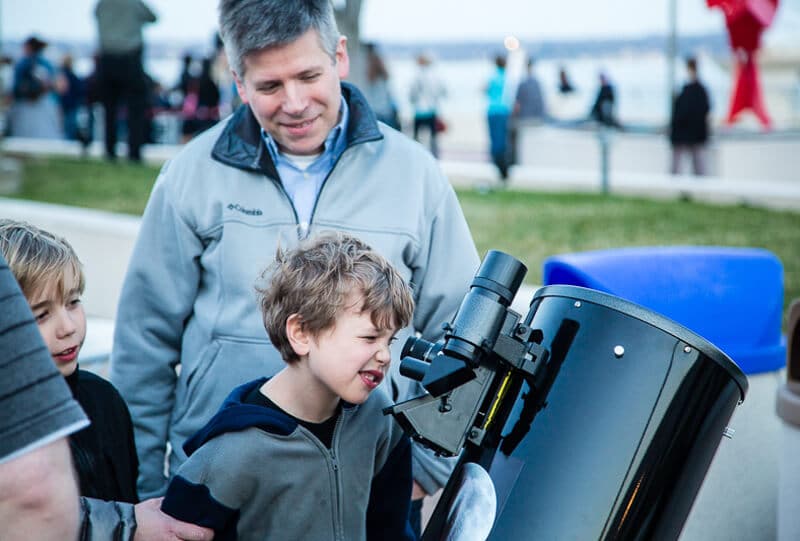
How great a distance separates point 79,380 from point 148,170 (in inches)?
391

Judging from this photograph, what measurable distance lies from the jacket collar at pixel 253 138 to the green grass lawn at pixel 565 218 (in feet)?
16.0

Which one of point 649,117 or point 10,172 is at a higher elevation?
point 649,117

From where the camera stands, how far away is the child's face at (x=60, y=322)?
7.33 ft

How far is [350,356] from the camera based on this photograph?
210 centimetres

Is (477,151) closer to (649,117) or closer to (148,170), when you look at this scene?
(649,117)

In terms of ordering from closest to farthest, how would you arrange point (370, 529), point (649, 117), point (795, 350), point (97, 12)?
point (370, 529) → point (795, 350) → point (97, 12) → point (649, 117)

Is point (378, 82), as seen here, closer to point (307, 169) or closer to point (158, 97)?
point (307, 169)

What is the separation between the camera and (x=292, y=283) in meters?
2.14

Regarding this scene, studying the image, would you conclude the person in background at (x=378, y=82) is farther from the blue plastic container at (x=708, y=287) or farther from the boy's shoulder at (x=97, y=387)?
the boy's shoulder at (x=97, y=387)

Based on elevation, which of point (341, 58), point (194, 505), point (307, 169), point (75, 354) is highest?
point (341, 58)

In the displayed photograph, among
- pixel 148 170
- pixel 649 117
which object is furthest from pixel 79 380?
pixel 649 117

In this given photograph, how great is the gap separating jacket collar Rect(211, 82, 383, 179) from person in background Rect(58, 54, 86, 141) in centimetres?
1730

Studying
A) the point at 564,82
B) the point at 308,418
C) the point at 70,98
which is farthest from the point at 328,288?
the point at 564,82

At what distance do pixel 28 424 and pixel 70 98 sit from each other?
63.2 ft
